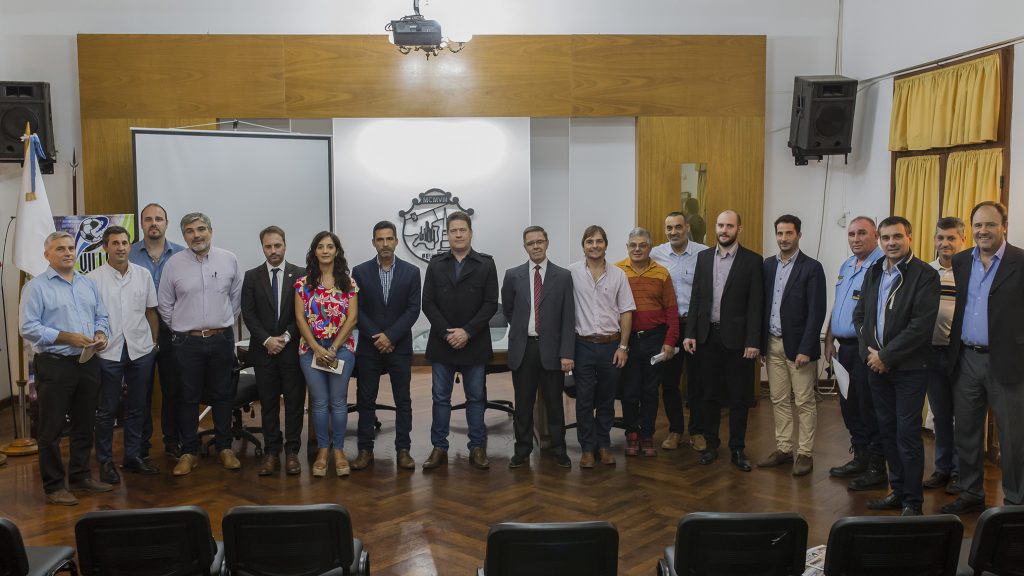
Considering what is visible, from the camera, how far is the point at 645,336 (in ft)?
18.4

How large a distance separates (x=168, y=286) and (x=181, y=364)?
0.50 metres

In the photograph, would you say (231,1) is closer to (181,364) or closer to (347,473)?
(181,364)

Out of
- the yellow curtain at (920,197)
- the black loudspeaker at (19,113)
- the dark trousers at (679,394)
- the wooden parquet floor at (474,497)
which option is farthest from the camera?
the black loudspeaker at (19,113)

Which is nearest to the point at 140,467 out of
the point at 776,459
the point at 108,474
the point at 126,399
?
the point at 108,474

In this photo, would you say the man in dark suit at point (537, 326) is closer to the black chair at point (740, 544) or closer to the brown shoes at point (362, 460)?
the brown shoes at point (362, 460)

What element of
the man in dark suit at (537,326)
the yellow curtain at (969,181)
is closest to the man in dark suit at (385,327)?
the man in dark suit at (537,326)

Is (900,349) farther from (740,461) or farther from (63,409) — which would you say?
(63,409)

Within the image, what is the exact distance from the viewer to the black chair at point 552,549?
254 cm

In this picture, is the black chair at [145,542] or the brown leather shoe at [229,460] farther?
the brown leather shoe at [229,460]

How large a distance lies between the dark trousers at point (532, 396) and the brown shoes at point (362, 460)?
3.18 feet

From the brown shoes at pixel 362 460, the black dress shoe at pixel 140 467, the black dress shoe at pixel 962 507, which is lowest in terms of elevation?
the black dress shoe at pixel 140 467

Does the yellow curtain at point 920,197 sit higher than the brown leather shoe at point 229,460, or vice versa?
the yellow curtain at point 920,197

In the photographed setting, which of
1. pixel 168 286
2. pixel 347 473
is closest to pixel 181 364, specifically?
pixel 168 286

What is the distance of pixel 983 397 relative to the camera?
4.52 metres
